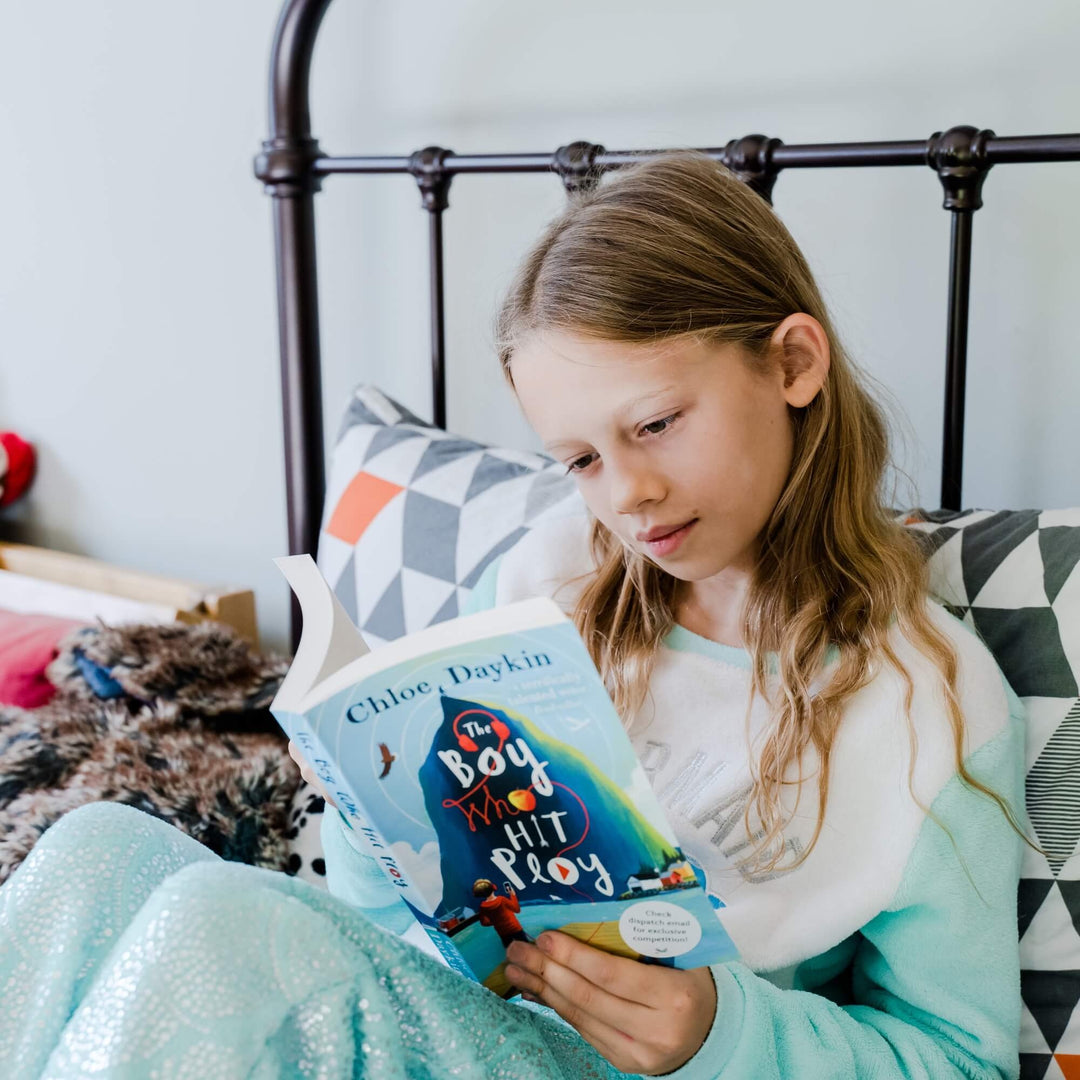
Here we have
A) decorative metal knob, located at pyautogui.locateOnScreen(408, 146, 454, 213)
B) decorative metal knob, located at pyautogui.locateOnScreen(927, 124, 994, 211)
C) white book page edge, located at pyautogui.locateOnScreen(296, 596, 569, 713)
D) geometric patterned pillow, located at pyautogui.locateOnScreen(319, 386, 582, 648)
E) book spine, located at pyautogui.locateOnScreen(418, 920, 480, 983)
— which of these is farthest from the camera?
decorative metal knob, located at pyautogui.locateOnScreen(408, 146, 454, 213)

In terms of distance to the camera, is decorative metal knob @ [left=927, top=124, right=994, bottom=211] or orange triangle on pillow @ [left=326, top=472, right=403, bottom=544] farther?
orange triangle on pillow @ [left=326, top=472, right=403, bottom=544]

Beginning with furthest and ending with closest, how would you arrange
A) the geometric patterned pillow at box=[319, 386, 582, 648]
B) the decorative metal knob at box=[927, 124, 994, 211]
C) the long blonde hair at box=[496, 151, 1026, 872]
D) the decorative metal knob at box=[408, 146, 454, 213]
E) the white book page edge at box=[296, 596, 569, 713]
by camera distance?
the decorative metal knob at box=[408, 146, 454, 213], the geometric patterned pillow at box=[319, 386, 582, 648], the decorative metal knob at box=[927, 124, 994, 211], the long blonde hair at box=[496, 151, 1026, 872], the white book page edge at box=[296, 596, 569, 713]

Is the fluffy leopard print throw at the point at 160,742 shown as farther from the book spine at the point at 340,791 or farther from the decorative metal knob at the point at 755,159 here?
the decorative metal knob at the point at 755,159

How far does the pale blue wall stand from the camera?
104 cm

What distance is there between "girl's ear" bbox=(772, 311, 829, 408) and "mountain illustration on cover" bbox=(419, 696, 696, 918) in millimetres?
311

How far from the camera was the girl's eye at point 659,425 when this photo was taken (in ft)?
2.32

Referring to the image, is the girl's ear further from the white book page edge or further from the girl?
the white book page edge

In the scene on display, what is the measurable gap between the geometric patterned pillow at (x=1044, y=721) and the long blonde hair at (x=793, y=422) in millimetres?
57

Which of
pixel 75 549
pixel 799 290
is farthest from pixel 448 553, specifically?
pixel 75 549

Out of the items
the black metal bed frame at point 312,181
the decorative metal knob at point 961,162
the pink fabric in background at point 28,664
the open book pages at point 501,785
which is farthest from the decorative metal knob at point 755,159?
the pink fabric in background at point 28,664

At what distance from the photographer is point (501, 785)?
1.85ft

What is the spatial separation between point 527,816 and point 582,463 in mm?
252

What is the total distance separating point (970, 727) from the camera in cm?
74

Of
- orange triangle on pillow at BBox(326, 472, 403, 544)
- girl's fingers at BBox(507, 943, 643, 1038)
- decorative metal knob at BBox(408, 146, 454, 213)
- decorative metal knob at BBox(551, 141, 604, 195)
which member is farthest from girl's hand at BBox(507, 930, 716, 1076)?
decorative metal knob at BBox(408, 146, 454, 213)
